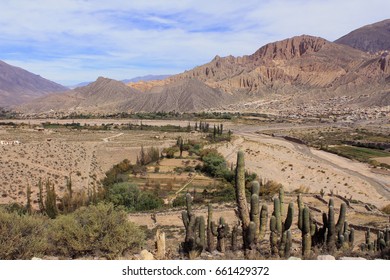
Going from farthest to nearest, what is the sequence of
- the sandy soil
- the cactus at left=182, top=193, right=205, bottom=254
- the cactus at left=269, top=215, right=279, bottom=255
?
the sandy soil < the cactus at left=182, top=193, right=205, bottom=254 < the cactus at left=269, top=215, right=279, bottom=255

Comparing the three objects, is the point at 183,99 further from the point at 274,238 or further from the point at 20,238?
the point at 20,238

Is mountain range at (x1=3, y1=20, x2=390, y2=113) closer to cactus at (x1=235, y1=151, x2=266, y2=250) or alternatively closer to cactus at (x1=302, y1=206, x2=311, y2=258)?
cactus at (x1=302, y1=206, x2=311, y2=258)

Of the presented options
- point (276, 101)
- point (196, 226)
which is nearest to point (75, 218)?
point (196, 226)

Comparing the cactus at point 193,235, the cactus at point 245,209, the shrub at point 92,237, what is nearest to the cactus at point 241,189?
the cactus at point 245,209

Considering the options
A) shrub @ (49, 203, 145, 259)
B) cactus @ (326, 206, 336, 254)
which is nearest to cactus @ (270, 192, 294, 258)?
cactus @ (326, 206, 336, 254)

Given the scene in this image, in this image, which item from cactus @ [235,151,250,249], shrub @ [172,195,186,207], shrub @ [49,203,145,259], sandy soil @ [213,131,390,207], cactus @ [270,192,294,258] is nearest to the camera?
cactus @ [235,151,250,249]

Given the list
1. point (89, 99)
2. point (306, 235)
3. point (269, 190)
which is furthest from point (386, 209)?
point (89, 99)
